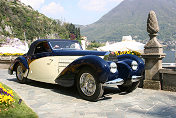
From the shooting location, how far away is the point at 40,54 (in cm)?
679

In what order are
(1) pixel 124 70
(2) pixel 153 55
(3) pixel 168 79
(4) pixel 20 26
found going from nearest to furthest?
(1) pixel 124 70 → (3) pixel 168 79 → (2) pixel 153 55 → (4) pixel 20 26

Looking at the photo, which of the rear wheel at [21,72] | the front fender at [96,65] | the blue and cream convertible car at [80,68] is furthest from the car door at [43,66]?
the front fender at [96,65]

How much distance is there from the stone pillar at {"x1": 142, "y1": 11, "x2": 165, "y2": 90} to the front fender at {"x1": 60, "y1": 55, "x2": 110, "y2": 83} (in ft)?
8.53

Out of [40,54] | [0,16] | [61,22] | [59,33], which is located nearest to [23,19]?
[0,16]

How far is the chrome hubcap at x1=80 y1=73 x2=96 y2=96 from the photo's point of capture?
16.6 feet

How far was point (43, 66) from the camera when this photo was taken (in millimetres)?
6586

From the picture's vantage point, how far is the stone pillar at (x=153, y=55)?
6566mm

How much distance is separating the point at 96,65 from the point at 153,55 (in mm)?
2777

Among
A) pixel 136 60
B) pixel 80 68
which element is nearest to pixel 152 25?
pixel 136 60

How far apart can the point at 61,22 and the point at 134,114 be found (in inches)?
7197

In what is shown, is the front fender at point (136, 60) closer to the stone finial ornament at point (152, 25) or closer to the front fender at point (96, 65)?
the stone finial ornament at point (152, 25)

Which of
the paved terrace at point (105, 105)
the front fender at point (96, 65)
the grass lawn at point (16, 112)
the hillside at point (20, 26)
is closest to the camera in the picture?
→ the grass lawn at point (16, 112)

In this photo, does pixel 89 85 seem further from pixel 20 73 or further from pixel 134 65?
pixel 20 73

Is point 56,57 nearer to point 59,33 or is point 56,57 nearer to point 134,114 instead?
point 134,114
